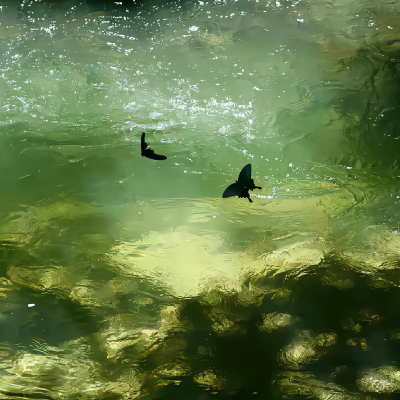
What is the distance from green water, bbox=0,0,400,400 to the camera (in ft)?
2.90

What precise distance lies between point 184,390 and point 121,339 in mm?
264

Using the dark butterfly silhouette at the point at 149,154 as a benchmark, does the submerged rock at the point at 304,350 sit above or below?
below

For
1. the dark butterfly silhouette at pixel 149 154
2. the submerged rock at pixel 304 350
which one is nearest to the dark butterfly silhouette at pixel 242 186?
the dark butterfly silhouette at pixel 149 154

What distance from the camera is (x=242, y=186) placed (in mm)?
900

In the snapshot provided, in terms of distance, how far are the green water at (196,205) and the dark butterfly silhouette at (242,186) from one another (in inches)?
0.8

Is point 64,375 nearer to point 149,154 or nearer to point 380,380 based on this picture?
point 149,154

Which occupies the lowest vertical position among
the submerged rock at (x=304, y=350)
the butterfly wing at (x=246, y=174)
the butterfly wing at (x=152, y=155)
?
Result: the submerged rock at (x=304, y=350)

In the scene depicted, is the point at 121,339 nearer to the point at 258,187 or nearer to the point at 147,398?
the point at 147,398

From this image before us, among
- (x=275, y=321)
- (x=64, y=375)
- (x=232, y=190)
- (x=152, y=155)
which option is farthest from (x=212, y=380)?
(x=152, y=155)

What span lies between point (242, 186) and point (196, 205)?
167 mm

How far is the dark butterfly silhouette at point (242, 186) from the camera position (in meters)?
0.89

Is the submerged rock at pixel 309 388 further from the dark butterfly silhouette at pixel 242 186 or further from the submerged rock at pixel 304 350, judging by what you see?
the dark butterfly silhouette at pixel 242 186

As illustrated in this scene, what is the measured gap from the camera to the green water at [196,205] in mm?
883

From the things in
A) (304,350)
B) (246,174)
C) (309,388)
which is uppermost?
(246,174)
